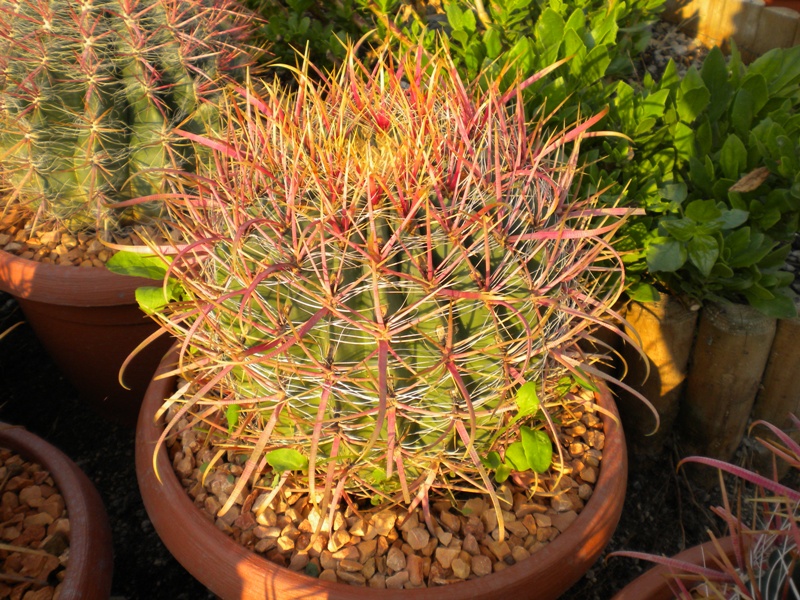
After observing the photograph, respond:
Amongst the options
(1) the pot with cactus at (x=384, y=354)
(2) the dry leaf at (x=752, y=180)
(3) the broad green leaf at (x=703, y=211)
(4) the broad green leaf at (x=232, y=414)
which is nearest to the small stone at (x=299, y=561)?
(1) the pot with cactus at (x=384, y=354)

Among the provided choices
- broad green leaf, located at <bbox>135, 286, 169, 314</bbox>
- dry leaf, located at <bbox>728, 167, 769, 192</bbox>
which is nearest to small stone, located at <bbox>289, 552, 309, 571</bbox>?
broad green leaf, located at <bbox>135, 286, 169, 314</bbox>

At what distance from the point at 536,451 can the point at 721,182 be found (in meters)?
0.75

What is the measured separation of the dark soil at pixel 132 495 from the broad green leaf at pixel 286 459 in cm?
68

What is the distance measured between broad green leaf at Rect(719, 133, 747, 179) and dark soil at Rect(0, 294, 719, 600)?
0.67 meters

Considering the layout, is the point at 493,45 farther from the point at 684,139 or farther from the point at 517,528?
the point at 517,528

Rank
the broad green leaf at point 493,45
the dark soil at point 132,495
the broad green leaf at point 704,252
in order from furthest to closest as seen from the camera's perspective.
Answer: the broad green leaf at point 493,45 < the dark soil at point 132,495 < the broad green leaf at point 704,252

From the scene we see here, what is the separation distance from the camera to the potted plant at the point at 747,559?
743 mm

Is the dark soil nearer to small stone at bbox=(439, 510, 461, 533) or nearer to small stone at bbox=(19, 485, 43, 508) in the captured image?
small stone at bbox=(19, 485, 43, 508)

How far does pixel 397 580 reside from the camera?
1.08 m

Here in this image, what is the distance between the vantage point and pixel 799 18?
2.37 metres

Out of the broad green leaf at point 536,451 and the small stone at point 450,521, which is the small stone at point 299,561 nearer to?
the small stone at point 450,521

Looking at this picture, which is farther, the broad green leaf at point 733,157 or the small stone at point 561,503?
the broad green leaf at point 733,157

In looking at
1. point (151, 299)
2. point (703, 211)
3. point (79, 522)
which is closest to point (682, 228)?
point (703, 211)

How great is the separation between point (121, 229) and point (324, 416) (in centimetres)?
95
